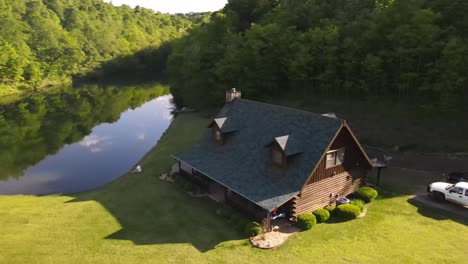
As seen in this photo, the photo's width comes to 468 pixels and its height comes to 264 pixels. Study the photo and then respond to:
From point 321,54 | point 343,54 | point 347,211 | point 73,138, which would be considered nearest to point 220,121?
point 347,211

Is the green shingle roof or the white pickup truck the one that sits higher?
the green shingle roof

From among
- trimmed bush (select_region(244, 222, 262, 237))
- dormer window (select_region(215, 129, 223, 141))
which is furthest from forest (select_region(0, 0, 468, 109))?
trimmed bush (select_region(244, 222, 262, 237))

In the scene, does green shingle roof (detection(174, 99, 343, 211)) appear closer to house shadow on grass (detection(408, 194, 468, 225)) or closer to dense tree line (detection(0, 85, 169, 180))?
house shadow on grass (detection(408, 194, 468, 225))

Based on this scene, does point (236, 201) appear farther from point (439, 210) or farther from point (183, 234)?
point (439, 210)

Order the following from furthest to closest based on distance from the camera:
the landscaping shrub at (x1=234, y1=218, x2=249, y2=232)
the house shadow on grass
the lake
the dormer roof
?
the lake
the dormer roof
the house shadow on grass
the landscaping shrub at (x1=234, y1=218, x2=249, y2=232)

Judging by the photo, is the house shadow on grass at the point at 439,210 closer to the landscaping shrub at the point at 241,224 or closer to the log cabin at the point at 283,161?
the log cabin at the point at 283,161
